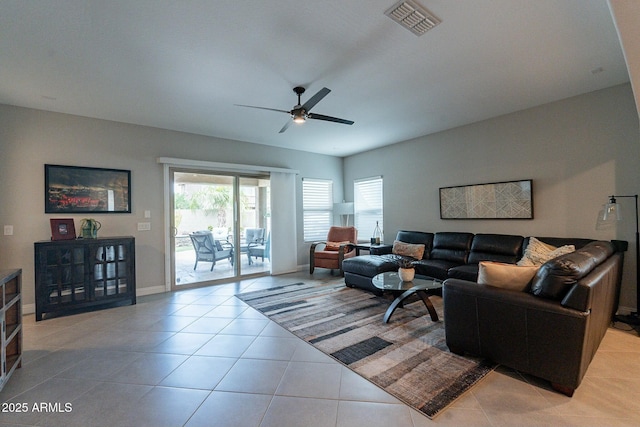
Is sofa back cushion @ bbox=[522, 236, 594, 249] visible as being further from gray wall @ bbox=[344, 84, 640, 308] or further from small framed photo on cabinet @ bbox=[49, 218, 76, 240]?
small framed photo on cabinet @ bbox=[49, 218, 76, 240]

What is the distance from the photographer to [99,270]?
12.3ft

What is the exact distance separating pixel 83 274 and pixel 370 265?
408cm

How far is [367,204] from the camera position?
6.59 meters

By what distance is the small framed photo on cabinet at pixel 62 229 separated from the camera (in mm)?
3605

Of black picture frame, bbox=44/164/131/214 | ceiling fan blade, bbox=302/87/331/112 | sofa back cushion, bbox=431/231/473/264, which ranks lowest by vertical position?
sofa back cushion, bbox=431/231/473/264

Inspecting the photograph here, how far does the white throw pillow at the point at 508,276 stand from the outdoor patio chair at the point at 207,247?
4.50 m

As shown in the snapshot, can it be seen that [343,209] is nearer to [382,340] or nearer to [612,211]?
[382,340]

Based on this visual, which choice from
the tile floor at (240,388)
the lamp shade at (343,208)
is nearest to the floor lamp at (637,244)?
the tile floor at (240,388)

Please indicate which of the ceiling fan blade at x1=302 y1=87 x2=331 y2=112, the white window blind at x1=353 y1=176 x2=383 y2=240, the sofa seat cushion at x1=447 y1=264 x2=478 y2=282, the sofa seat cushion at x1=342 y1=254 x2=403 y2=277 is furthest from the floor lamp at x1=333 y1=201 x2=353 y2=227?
the ceiling fan blade at x1=302 y1=87 x2=331 y2=112

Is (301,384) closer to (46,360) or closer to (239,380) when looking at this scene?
(239,380)

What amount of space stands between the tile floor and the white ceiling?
282 centimetres

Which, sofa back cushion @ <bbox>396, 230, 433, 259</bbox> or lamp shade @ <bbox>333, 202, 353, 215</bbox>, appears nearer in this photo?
sofa back cushion @ <bbox>396, 230, 433, 259</bbox>

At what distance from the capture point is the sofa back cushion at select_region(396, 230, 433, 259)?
4887mm

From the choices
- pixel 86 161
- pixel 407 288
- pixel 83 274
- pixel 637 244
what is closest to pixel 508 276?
pixel 407 288
